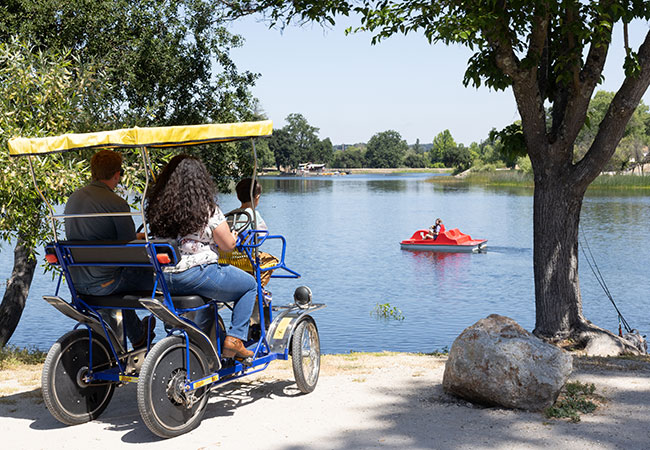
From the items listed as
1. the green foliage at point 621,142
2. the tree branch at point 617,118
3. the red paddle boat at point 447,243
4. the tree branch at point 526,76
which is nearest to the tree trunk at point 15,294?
the tree branch at point 526,76

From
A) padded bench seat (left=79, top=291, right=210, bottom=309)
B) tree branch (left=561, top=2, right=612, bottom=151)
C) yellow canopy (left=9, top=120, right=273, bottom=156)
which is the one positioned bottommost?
padded bench seat (left=79, top=291, right=210, bottom=309)

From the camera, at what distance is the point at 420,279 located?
30.1m

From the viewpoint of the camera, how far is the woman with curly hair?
609 centimetres

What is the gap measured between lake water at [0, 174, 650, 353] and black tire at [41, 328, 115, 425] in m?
11.8

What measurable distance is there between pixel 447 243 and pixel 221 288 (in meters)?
30.4

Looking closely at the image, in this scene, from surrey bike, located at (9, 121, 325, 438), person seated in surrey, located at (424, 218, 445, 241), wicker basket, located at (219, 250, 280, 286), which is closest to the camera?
surrey bike, located at (9, 121, 325, 438)

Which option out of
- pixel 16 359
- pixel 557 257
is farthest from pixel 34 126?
pixel 557 257

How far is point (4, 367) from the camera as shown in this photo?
31.6ft

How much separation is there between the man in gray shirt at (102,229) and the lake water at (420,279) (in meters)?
12.2

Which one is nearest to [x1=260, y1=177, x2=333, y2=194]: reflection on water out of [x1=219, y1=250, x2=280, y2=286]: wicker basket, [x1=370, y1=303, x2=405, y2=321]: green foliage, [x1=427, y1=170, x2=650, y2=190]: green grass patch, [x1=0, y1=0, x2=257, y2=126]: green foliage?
[x1=427, y1=170, x2=650, y2=190]: green grass patch

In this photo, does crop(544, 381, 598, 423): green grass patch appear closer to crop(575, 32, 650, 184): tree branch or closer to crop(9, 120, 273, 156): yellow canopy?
crop(9, 120, 273, 156): yellow canopy

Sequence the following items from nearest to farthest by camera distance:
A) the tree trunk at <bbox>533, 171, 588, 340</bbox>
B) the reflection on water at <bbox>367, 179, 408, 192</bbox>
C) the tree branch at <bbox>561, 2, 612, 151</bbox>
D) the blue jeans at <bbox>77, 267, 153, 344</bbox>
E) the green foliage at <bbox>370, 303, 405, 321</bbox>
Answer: the blue jeans at <bbox>77, 267, 153, 344</bbox> → the tree branch at <bbox>561, 2, 612, 151</bbox> → the tree trunk at <bbox>533, 171, 588, 340</bbox> → the green foliage at <bbox>370, 303, 405, 321</bbox> → the reflection on water at <bbox>367, 179, 408, 192</bbox>

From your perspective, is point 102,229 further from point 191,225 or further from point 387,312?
point 387,312

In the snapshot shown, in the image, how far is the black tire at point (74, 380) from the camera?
6.21m
